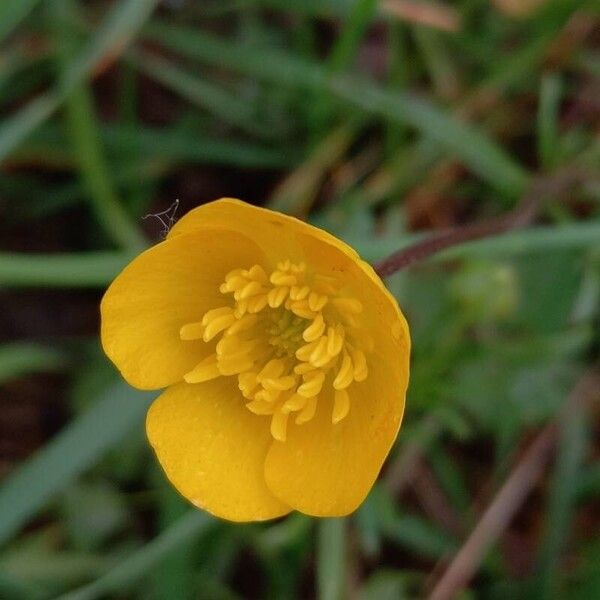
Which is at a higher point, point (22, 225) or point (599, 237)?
point (599, 237)

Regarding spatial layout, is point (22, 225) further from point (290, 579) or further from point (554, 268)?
point (554, 268)

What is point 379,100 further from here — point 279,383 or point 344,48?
point 279,383

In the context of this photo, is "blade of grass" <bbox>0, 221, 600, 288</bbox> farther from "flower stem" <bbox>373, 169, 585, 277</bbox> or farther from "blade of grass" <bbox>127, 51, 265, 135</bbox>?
"blade of grass" <bbox>127, 51, 265, 135</bbox>

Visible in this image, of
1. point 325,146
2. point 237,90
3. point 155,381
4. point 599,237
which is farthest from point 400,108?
point 155,381

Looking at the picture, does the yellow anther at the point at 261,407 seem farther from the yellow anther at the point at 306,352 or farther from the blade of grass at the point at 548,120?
Result: the blade of grass at the point at 548,120

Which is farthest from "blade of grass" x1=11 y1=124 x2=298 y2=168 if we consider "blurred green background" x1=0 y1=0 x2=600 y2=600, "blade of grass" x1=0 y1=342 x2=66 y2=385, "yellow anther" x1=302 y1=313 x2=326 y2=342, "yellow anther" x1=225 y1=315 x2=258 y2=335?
"yellow anther" x1=302 y1=313 x2=326 y2=342
